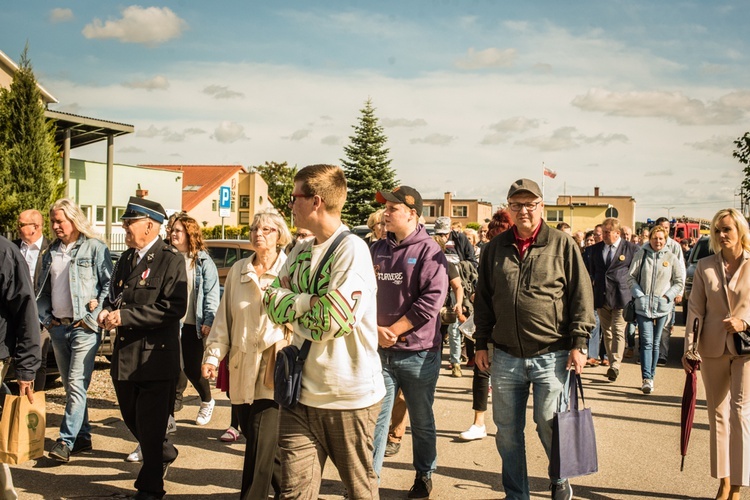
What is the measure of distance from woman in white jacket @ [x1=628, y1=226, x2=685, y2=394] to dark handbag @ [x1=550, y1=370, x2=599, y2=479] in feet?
17.7

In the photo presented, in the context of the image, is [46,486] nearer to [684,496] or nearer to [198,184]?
[684,496]

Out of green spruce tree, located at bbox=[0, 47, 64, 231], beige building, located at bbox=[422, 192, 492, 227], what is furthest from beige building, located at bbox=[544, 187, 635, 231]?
green spruce tree, located at bbox=[0, 47, 64, 231]

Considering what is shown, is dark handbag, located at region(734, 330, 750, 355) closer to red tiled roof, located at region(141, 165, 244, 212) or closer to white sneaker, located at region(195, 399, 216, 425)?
white sneaker, located at region(195, 399, 216, 425)

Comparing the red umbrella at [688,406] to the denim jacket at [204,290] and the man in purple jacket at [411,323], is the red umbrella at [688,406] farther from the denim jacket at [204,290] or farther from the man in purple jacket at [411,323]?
the denim jacket at [204,290]

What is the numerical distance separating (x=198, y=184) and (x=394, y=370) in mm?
66185

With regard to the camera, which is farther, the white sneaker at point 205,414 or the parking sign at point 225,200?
the parking sign at point 225,200

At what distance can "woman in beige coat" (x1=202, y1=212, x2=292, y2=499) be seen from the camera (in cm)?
482

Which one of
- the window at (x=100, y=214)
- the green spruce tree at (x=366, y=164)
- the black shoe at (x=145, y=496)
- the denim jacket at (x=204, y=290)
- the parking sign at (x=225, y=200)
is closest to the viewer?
the black shoe at (x=145, y=496)

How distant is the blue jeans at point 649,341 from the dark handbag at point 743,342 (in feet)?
14.5

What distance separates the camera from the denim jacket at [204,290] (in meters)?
7.16

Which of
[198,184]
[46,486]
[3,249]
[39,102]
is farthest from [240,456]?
[198,184]

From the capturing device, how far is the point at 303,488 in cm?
348

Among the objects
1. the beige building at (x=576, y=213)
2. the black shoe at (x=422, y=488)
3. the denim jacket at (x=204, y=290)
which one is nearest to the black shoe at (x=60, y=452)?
the denim jacket at (x=204, y=290)

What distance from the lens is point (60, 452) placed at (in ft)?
19.9
